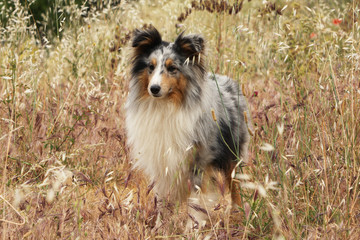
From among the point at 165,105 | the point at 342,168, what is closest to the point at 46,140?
the point at 165,105

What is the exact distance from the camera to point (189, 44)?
3299 mm

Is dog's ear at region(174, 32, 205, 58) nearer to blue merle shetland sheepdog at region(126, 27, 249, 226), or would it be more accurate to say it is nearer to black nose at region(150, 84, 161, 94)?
blue merle shetland sheepdog at region(126, 27, 249, 226)

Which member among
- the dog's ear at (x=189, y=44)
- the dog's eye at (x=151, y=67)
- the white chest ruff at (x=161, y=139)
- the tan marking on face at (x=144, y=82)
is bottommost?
the white chest ruff at (x=161, y=139)

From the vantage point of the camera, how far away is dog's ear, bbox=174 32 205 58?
327cm

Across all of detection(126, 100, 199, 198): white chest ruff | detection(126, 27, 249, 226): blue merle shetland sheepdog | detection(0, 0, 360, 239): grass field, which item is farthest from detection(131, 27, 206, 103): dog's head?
detection(0, 0, 360, 239): grass field

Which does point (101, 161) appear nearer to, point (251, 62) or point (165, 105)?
point (165, 105)

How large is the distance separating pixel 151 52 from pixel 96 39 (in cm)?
201

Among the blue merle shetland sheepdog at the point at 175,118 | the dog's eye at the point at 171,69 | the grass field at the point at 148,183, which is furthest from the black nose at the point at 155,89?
the grass field at the point at 148,183

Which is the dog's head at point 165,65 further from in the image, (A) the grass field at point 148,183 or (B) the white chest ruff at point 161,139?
(A) the grass field at point 148,183

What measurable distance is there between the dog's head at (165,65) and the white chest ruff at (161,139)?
0.42 feet

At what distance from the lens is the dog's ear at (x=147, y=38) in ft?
11.2

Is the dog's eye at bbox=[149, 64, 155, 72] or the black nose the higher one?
the dog's eye at bbox=[149, 64, 155, 72]

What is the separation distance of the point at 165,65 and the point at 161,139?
21.2 inches

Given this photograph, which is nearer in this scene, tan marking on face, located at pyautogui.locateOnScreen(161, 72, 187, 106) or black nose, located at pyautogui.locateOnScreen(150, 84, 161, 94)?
black nose, located at pyautogui.locateOnScreen(150, 84, 161, 94)
